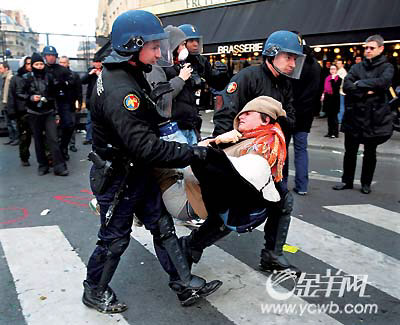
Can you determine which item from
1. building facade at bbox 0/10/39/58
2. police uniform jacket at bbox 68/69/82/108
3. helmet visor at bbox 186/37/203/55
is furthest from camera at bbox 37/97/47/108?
building facade at bbox 0/10/39/58

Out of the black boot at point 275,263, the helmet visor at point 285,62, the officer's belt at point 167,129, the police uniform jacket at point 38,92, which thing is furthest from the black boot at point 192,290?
the police uniform jacket at point 38,92

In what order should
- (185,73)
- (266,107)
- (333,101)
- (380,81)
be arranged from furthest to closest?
(333,101) < (380,81) < (185,73) < (266,107)

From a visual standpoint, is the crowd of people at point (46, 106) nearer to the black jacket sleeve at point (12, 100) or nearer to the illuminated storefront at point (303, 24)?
the black jacket sleeve at point (12, 100)

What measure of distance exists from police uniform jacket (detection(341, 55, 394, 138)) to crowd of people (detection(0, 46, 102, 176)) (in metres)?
4.70

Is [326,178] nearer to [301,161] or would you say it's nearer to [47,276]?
[301,161]

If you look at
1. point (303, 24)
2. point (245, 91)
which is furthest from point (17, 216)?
point (303, 24)

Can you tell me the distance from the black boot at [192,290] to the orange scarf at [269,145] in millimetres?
965

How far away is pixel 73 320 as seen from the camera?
3.16 metres

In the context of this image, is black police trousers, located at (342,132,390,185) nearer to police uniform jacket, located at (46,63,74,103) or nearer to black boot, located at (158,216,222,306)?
black boot, located at (158,216,222,306)

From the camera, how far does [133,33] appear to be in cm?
288

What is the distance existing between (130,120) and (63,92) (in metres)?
6.04

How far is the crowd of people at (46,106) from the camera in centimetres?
742

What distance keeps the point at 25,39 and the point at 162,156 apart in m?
17.9

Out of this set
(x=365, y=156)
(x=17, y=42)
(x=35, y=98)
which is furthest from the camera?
(x=17, y=42)
